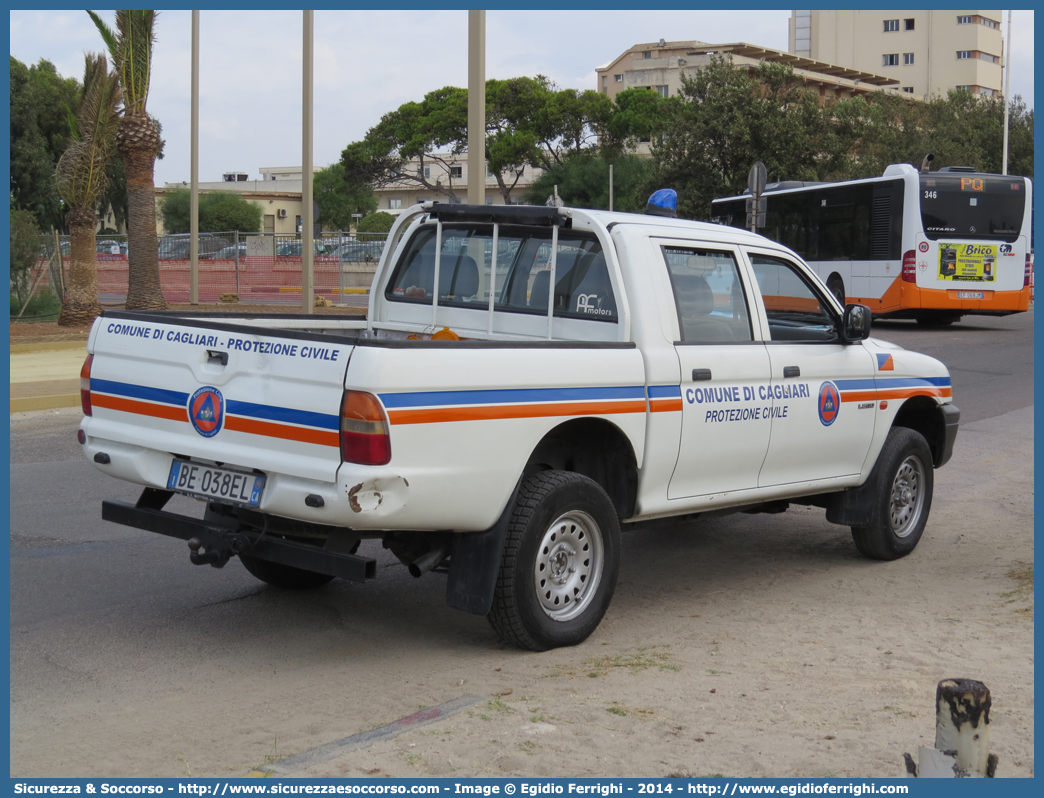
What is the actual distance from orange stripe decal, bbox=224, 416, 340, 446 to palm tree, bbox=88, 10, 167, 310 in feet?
63.2

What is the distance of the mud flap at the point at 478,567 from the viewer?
4.91 meters

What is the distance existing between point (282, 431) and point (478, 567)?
3.27ft

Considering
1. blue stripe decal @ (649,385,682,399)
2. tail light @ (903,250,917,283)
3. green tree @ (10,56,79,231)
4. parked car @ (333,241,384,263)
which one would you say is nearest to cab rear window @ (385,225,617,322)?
blue stripe decal @ (649,385,682,399)

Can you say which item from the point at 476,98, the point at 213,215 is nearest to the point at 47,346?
the point at 476,98

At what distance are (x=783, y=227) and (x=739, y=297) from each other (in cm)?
A: 2234

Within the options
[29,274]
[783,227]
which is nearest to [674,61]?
[783,227]

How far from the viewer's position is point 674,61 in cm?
10394

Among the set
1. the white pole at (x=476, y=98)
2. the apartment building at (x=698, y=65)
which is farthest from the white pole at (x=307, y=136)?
the apartment building at (x=698, y=65)

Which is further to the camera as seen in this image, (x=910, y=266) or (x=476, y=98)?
(x=910, y=266)

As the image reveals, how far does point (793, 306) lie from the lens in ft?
22.2

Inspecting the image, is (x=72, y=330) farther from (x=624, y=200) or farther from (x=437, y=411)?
(x=624, y=200)

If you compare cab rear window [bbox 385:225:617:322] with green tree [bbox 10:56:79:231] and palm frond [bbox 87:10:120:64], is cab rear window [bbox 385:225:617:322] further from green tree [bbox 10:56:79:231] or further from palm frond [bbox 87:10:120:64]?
green tree [bbox 10:56:79:231]

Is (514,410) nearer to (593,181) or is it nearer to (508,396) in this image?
(508,396)

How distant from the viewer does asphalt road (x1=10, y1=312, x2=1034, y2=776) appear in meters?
4.21
